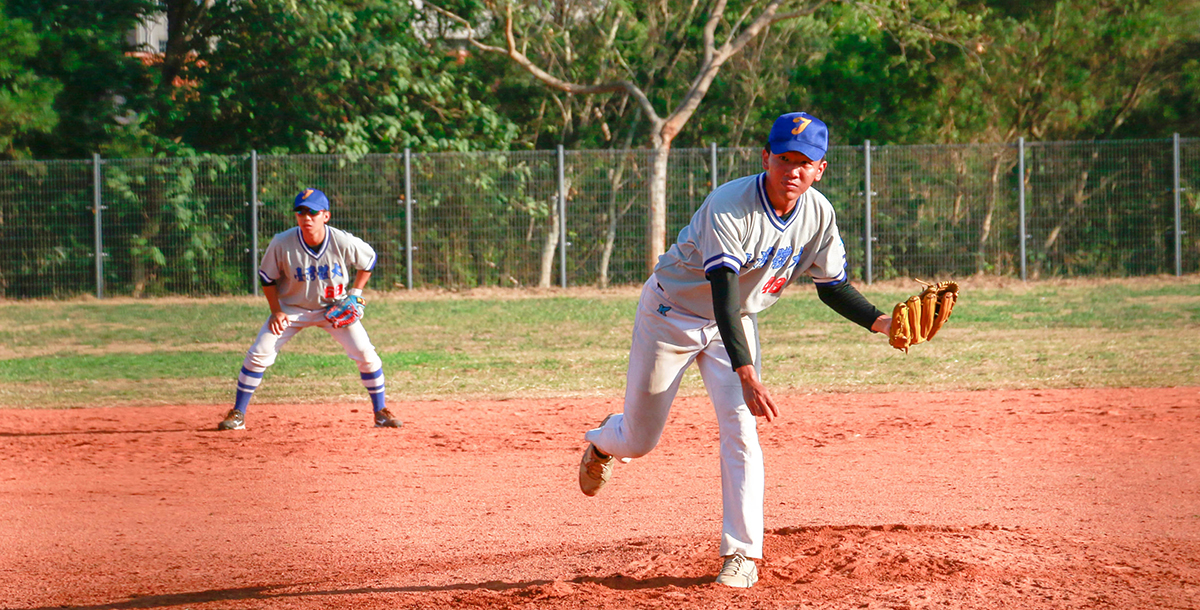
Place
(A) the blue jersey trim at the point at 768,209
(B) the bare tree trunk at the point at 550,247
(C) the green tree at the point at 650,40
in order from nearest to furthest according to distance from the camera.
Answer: (A) the blue jersey trim at the point at 768,209, (B) the bare tree trunk at the point at 550,247, (C) the green tree at the point at 650,40

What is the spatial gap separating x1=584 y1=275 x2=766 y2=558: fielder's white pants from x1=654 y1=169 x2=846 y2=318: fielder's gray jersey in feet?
0.33

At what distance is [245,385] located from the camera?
8.53 metres

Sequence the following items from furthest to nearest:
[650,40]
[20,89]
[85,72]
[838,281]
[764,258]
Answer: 1. [650,40]
2. [85,72]
3. [20,89]
4. [838,281]
5. [764,258]

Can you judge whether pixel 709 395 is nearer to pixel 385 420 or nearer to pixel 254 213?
pixel 385 420

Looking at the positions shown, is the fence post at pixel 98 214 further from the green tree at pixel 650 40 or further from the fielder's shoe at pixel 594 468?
the fielder's shoe at pixel 594 468

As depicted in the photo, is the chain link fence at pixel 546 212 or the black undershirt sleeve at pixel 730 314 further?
the chain link fence at pixel 546 212

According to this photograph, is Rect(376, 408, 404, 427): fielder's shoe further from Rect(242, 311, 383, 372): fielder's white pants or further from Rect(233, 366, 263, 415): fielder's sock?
Rect(233, 366, 263, 415): fielder's sock

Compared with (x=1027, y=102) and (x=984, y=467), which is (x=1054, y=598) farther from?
(x=1027, y=102)

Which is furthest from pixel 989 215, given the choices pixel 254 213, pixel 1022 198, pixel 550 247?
pixel 254 213

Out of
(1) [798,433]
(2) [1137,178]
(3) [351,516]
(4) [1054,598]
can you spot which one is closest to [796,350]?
(1) [798,433]

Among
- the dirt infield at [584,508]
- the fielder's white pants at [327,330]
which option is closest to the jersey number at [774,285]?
the dirt infield at [584,508]

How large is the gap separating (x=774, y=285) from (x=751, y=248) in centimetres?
37

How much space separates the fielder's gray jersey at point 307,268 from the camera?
27.7 ft

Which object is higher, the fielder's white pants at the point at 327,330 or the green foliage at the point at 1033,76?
the green foliage at the point at 1033,76
